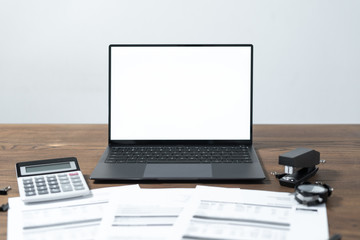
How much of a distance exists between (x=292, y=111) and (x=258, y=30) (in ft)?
1.90

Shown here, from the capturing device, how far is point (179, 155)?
1.30 meters

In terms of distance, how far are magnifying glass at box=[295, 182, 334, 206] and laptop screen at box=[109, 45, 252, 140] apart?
0.37 meters

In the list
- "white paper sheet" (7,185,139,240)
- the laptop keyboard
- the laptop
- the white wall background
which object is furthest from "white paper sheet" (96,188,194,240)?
the white wall background

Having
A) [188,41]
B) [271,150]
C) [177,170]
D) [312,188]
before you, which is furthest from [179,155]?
[188,41]

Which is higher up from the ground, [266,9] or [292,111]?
[266,9]

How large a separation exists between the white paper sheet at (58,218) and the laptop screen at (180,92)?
338 mm

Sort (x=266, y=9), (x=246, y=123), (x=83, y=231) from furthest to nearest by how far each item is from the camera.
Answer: (x=266, y=9) < (x=246, y=123) < (x=83, y=231)

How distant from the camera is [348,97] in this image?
3244mm

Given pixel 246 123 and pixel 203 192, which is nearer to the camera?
pixel 203 192

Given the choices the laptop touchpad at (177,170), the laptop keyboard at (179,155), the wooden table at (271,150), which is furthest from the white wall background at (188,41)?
the laptop touchpad at (177,170)

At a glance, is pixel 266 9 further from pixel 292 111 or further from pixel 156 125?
pixel 156 125

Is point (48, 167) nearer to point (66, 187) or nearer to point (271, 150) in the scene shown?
point (66, 187)

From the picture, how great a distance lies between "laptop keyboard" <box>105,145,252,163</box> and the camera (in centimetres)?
127

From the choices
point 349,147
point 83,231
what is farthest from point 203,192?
point 349,147
